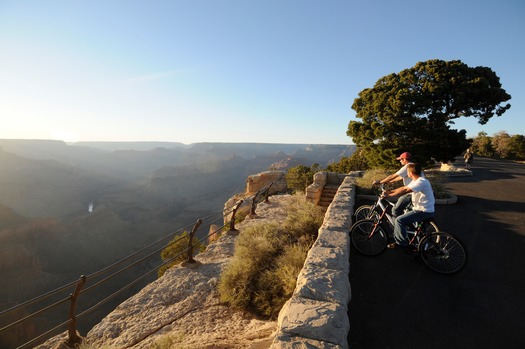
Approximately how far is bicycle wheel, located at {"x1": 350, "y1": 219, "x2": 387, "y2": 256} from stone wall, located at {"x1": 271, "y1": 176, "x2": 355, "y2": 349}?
727 millimetres

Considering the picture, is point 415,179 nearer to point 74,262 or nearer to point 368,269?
point 368,269

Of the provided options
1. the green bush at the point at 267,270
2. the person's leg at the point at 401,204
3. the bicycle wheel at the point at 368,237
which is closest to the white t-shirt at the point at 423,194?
the person's leg at the point at 401,204

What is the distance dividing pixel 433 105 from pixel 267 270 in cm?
1376

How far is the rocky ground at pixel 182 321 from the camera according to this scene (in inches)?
161

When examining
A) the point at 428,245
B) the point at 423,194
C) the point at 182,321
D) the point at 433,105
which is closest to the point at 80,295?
the point at 182,321

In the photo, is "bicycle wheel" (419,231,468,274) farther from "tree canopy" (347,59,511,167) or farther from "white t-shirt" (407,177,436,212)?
"tree canopy" (347,59,511,167)

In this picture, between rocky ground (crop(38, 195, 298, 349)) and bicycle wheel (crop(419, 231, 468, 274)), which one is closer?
rocky ground (crop(38, 195, 298, 349))

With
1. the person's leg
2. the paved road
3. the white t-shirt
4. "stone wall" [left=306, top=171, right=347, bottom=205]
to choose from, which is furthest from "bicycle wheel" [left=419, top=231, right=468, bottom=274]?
"stone wall" [left=306, top=171, right=347, bottom=205]

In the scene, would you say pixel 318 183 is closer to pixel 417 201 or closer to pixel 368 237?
pixel 368 237

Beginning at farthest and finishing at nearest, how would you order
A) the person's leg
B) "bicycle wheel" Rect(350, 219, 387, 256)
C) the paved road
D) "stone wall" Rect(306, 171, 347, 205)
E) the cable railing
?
1. "stone wall" Rect(306, 171, 347, 205)
2. "bicycle wheel" Rect(350, 219, 387, 256)
3. the person's leg
4. the cable railing
5. the paved road

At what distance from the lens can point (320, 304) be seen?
3.26 m

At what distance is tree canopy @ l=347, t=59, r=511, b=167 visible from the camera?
1326 cm

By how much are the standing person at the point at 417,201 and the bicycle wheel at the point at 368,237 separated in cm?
52

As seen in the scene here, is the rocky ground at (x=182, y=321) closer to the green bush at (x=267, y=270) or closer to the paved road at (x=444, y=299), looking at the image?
the green bush at (x=267, y=270)
